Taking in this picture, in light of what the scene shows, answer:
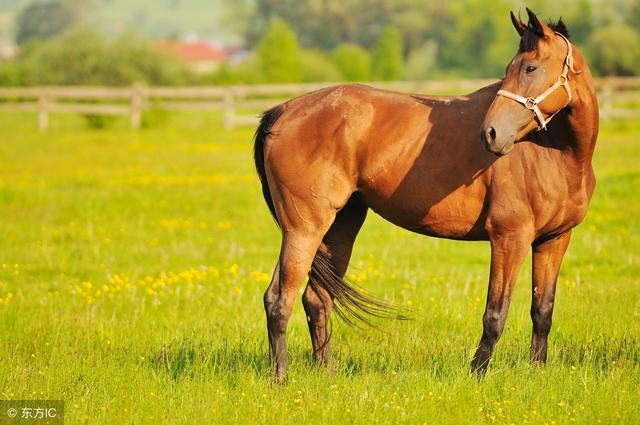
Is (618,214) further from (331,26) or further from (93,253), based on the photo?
(331,26)

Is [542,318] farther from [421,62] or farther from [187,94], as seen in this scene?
[421,62]

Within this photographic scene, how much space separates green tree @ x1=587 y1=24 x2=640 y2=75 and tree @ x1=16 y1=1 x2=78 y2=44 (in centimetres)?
13821

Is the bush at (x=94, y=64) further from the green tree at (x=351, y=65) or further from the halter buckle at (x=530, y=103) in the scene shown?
the halter buckle at (x=530, y=103)

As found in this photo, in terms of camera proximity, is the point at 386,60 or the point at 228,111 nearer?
the point at 228,111

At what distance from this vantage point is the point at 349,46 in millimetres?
82938

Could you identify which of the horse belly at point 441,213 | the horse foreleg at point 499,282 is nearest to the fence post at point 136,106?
the horse belly at point 441,213

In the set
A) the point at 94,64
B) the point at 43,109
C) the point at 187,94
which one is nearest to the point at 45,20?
the point at 94,64

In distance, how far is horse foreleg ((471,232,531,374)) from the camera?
6.19 m

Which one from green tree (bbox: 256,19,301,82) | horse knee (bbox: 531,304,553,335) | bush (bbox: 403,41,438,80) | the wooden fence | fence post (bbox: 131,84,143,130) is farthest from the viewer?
bush (bbox: 403,41,438,80)

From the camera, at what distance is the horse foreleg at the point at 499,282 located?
244 inches

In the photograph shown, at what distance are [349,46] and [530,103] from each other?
78168 millimetres

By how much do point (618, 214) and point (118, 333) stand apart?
8859 mm

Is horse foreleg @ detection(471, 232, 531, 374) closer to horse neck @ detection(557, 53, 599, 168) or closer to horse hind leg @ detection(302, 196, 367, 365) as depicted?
horse neck @ detection(557, 53, 599, 168)

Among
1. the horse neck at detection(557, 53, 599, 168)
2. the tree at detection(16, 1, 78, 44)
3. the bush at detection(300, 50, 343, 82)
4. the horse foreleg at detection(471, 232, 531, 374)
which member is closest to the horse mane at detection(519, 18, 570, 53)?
the horse neck at detection(557, 53, 599, 168)
